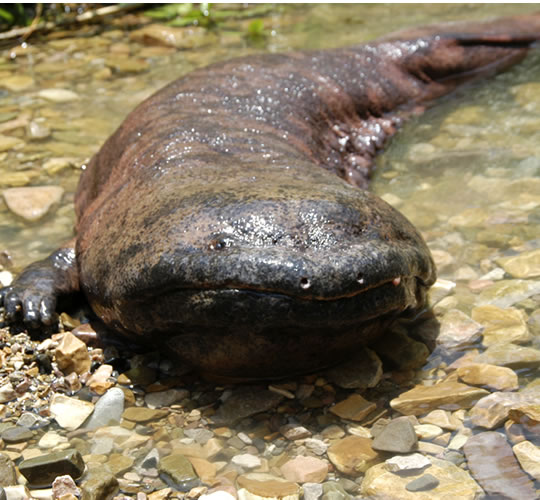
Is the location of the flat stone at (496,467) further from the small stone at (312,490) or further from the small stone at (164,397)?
the small stone at (164,397)

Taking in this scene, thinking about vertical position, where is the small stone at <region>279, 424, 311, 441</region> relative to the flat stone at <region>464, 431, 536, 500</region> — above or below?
below

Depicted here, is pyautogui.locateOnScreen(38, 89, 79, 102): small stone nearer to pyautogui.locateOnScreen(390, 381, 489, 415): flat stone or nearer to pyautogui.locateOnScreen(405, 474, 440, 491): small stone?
pyautogui.locateOnScreen(390, 381, 489, 415): flat stone

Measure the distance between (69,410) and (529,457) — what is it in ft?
5.63

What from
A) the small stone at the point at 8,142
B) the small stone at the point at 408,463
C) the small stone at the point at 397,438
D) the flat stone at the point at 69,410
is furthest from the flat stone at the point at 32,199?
the small stone at the point at 408,463

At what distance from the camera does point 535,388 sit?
292 centimetres

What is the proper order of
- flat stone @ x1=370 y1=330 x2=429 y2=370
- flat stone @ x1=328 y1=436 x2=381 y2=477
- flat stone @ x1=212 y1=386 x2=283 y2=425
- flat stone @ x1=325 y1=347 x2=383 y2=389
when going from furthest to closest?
flat stone @ x1=370 y1=330 x2=429 y2=370 → flat stone @ x1=325 y1=347 x2=383 y2=389 → flat stone @ x1=212 y1=386 x2=283 y2=425 → flat stone @ x1=328 y1=436 x2=381 y2=477

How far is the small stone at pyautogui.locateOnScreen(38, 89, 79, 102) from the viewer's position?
6.67 metres

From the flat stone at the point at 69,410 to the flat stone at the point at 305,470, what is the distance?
0.84 m

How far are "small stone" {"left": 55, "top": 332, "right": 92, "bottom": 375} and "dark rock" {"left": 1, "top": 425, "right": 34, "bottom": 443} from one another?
1.29 feet

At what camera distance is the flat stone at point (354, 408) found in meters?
2.96

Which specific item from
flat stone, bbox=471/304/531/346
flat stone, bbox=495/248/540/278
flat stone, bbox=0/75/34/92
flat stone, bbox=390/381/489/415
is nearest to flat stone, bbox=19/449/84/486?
flat stone, bbox=390/381/489/415

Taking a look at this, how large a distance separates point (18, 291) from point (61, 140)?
7.89 feet

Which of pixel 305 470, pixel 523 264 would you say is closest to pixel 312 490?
pixel 305 470

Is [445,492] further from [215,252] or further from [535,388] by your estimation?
[215,252]
